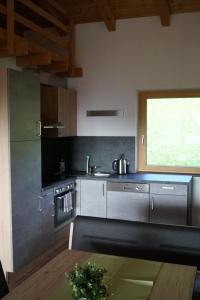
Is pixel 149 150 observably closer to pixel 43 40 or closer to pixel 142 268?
pixel 43 40

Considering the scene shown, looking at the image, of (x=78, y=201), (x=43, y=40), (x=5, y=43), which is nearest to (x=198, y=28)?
(x=43, y=40)

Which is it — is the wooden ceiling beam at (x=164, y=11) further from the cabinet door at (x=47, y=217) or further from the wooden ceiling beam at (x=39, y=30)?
the cabinet door at (x=47, y=217)

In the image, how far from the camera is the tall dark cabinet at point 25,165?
3252mm

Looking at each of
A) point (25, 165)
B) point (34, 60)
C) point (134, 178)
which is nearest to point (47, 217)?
point (25, 165)

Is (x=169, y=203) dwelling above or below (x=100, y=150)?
below

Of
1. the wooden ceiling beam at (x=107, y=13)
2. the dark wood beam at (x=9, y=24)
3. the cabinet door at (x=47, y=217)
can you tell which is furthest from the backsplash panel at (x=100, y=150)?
the dark wood beam at (x=9, y=24)

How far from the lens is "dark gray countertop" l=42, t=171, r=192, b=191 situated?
4008 millimetres

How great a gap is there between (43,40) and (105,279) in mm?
3947

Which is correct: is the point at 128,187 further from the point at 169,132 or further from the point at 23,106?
the point at 23,106

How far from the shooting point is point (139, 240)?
7.33 feet

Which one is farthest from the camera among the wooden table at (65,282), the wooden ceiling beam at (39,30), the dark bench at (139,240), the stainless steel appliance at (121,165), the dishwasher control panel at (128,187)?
the stainless steel appliance at (121,165)

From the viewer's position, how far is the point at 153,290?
1.60m

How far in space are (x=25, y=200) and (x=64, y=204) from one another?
2.81ft

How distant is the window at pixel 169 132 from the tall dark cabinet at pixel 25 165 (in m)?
1.72
